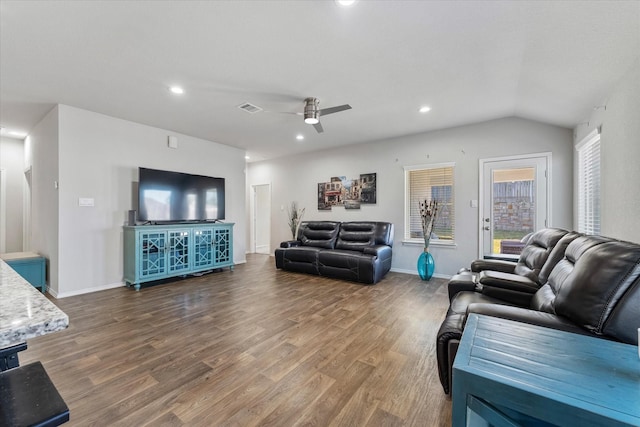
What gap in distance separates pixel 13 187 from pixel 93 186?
303 centimetres

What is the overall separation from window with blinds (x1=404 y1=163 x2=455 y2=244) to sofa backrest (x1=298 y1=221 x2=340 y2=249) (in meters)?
1.47

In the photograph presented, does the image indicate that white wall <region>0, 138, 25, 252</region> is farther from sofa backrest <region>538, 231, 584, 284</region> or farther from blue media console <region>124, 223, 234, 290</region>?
sofa backrest <region>538, 231, 584, 284</region>

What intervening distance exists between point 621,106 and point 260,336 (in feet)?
12.8

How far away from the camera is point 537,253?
2508 mm

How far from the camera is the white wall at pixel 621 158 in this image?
2111 millimetres

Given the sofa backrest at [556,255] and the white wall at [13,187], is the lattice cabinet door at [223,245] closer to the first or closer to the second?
the white wall at [13,187]

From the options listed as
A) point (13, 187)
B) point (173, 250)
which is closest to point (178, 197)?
point (173, 250)

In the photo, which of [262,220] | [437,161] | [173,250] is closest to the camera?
[173,250]

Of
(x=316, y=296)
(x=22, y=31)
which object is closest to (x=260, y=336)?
(x=316, y=296)

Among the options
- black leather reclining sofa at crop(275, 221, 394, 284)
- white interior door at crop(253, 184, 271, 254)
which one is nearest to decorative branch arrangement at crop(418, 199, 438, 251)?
black leather reclining sofa at crop(275, 221, 394, 284)

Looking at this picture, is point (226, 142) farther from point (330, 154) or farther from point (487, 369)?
point (487, 369)

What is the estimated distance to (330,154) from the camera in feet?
20.5

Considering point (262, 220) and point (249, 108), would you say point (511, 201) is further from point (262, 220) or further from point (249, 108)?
point (262, 220)

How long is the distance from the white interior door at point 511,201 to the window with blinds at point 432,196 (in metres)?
0.51
